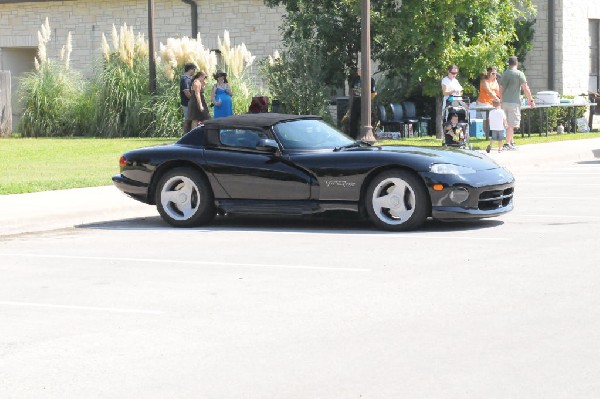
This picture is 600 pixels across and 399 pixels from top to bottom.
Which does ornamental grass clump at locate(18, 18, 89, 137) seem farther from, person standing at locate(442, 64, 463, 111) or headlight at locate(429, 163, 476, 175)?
headlight at locate(429, 163, 476, 175)

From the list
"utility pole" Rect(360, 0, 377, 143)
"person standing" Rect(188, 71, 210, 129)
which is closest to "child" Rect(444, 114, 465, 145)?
"utility pole" Rect(360, 0, 377, 143)

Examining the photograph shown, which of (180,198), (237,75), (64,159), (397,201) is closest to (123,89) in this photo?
(237,75)

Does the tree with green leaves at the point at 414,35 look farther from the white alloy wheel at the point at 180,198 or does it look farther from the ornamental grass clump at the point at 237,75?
the white alloy wheel at the point at 180,198

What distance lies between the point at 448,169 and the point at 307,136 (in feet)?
5.74

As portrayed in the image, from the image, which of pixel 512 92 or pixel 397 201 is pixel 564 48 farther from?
pixel 397 201

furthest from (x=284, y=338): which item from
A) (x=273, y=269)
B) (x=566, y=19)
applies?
(x=566, y=19)

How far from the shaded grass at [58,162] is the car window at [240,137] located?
3.85m

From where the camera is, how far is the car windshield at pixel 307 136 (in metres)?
13.4

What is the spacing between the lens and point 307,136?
13.5m

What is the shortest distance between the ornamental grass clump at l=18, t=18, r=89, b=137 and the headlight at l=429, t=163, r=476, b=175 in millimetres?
19665

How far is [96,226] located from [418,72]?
14484mm

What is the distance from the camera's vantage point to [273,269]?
10.3 m

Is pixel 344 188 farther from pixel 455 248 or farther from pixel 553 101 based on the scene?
pixel 553 101

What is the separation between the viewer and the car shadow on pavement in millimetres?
12883
